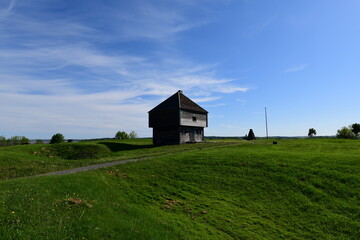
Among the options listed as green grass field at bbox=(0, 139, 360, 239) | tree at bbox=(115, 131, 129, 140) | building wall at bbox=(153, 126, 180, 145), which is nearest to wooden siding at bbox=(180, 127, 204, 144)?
building wall at bbox=(153, 126, 180, 145)

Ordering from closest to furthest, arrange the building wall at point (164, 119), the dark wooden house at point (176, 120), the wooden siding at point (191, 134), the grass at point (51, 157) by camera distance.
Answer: the grass at point (51, 157)
the building wall at point (164, 119)
the dark wooden house at point (176, 120)
the wooden siding at point (191, 134)

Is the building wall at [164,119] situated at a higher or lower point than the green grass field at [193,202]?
higher

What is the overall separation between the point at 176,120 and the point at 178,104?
356 cm

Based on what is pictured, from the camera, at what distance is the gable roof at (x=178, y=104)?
165 ft

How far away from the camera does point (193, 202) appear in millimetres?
14891

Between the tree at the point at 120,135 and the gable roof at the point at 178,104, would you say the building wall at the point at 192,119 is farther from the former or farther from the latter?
the tree at the point at 120,135

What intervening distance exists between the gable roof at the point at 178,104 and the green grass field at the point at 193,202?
91.9ft

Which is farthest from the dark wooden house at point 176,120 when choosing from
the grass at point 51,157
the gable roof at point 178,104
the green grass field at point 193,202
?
the green grass field at point 193,202

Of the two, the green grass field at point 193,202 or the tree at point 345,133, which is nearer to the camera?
the green grass field at point 193,202

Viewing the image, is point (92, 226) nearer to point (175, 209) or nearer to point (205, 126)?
point (175, 209)

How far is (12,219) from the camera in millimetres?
8539

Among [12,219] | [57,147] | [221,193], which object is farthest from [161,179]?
[57,147]

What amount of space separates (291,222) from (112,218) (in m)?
9.73

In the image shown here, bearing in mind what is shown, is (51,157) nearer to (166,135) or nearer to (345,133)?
(166,135)
